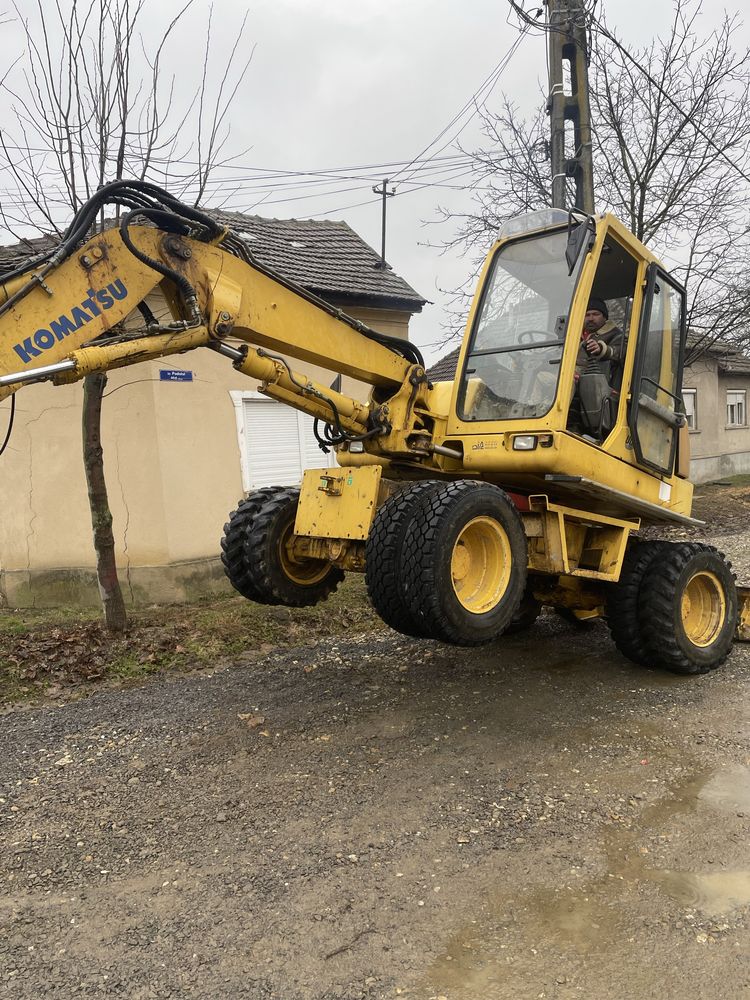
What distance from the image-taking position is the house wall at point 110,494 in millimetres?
8617

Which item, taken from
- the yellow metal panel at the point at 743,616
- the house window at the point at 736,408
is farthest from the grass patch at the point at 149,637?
the house window at the point at 736,408

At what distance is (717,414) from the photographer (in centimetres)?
2262

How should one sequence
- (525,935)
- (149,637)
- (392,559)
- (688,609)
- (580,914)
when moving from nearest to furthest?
(525,935) → (580,914) → (392,559) → (688,609) → (149,637)

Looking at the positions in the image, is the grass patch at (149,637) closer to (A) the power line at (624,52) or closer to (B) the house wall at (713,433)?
(A) the power line at (624,52)

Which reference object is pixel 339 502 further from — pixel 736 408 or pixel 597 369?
pixel 736 408

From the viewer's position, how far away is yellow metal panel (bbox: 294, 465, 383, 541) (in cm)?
433

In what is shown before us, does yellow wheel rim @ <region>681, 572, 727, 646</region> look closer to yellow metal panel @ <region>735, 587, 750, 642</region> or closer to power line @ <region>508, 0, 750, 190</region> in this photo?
yellow metal panel @ <region>735, 587, 750, 642</region>

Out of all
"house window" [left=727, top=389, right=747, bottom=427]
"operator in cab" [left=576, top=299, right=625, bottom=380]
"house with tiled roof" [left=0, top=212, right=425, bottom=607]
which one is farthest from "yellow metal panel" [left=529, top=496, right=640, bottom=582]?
"house window" [left=727, top=389, right=747, bottom=427]

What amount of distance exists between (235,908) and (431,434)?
119 inches

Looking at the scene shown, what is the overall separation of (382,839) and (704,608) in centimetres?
370

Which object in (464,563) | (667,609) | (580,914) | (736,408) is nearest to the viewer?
(580,914)

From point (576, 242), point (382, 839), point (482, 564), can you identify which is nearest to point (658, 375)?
point (576, 242)

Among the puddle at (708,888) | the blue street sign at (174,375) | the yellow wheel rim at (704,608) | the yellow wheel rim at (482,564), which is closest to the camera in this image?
the puddle at (708,888)

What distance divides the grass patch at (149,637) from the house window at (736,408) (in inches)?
774
